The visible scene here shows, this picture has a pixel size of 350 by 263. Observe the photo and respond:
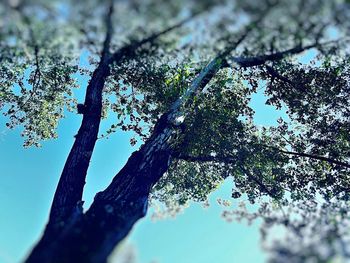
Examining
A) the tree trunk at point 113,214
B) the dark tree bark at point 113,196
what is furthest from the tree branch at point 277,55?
the tree trunk at point 113,214

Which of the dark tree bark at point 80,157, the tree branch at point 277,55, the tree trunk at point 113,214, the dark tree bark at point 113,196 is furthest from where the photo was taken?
the tree branch at point 277,55

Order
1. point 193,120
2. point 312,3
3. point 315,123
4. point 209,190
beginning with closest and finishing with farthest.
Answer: point 312,3, point 193,120, point 315,123, point 209,190

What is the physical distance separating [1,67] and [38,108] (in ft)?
9.64

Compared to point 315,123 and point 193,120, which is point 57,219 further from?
point 315,123

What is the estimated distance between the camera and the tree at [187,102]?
7.63 metres

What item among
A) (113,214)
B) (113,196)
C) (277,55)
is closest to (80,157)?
(113,196)

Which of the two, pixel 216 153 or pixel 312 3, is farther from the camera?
pixel 216 153

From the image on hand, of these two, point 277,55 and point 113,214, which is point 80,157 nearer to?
point 113,214

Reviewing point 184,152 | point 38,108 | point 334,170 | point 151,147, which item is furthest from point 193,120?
point 38,108

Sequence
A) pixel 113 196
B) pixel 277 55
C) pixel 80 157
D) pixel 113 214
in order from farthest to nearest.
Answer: pixel 80 157
pixel 113 196
pixel 277 55
pixel 113 214

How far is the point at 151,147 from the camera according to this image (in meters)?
12.3

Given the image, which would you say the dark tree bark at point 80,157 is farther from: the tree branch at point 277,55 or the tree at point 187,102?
the tree branch at point 277,55

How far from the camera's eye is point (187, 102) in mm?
13844

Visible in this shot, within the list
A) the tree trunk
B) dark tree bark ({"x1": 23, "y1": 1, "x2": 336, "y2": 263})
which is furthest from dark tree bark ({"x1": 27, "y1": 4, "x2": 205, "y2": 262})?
the tree trunk
